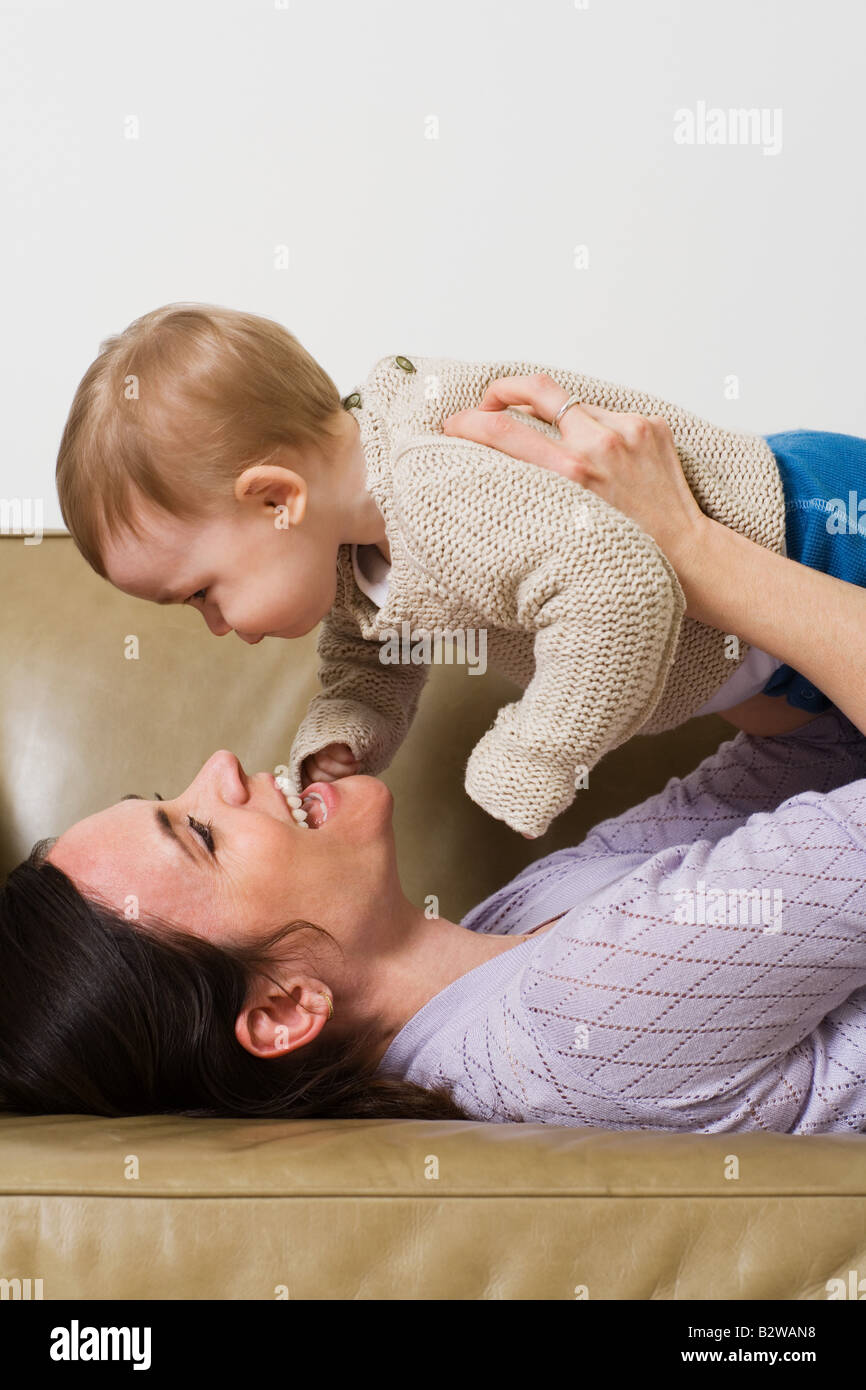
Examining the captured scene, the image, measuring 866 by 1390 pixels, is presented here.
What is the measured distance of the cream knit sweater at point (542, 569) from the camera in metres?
1.07

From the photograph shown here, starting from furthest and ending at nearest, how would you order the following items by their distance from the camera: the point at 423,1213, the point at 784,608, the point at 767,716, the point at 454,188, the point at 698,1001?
1. the point at 454,188
2. the point at 767,716
3. the point at 784,608
4. the point at 698,1001
5. the point at 423,1213

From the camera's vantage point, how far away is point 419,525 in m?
1.13

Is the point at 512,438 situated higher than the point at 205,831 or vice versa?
the point at 512,438

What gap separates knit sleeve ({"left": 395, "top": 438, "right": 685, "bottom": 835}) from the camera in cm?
A: 106

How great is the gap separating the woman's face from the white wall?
41.8 inches

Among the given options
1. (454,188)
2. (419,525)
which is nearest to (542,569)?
(419,525)

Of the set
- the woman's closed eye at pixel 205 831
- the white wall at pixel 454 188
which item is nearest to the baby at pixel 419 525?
the woman's closed eye at pixel 205 831

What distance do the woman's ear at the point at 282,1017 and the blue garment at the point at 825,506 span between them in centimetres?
A: 63

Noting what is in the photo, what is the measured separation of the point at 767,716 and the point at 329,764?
539 mm

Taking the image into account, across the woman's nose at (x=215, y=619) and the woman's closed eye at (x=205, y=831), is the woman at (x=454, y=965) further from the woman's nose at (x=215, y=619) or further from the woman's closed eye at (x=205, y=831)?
the woman's nose at (x=215, y=619)

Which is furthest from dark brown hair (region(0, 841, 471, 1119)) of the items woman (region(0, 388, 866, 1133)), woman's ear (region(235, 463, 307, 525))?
woman's ear (region(235, 463, 307, 525))

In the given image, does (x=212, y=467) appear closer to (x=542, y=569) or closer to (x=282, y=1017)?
(x=542, y=569)

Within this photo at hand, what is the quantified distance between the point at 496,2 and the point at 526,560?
1458mm
